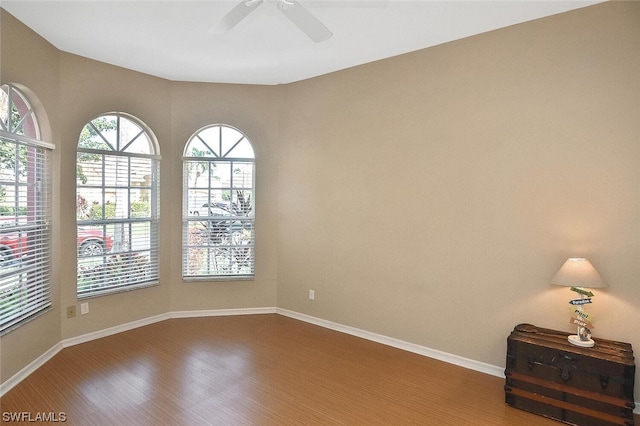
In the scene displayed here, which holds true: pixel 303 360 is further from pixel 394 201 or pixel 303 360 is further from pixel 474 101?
pixel 474 101

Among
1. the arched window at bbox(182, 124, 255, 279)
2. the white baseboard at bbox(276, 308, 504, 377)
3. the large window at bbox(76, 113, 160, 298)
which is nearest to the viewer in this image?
the white baseboard at bbox(276, 308, 504, 377)

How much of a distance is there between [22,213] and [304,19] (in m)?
2.73

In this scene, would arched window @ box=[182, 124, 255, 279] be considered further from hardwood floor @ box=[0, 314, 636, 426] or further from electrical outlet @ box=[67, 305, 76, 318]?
electrical outlet @ box=[67, 305, 76, 318]

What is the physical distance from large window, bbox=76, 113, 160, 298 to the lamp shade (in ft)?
13.1

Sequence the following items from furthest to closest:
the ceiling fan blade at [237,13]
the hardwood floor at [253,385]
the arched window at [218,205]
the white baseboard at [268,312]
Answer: the arched window at [218,205] < the white baseboard at [268,312] < the hardwood floor at [253,385] < the ceiling fan blade at [237,13]

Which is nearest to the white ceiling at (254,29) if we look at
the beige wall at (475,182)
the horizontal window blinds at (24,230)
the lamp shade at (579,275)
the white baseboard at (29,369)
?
the beige wall at (475,182)

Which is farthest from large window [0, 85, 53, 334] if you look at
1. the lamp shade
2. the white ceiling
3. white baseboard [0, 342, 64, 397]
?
the lamp shade

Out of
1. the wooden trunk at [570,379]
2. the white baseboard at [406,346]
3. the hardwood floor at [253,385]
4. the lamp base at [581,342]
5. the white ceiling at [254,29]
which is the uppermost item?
the white ceiling at [254,29]

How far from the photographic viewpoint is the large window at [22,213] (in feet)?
9.05

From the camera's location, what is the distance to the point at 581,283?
8.05 feet

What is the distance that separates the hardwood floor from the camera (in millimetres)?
2440

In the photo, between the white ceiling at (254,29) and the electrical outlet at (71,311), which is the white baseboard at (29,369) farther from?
the white ceiling at (254,29)

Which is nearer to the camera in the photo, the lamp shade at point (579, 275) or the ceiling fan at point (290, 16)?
the ceiling fan at point (290, 16)

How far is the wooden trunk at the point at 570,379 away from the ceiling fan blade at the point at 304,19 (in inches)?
101
